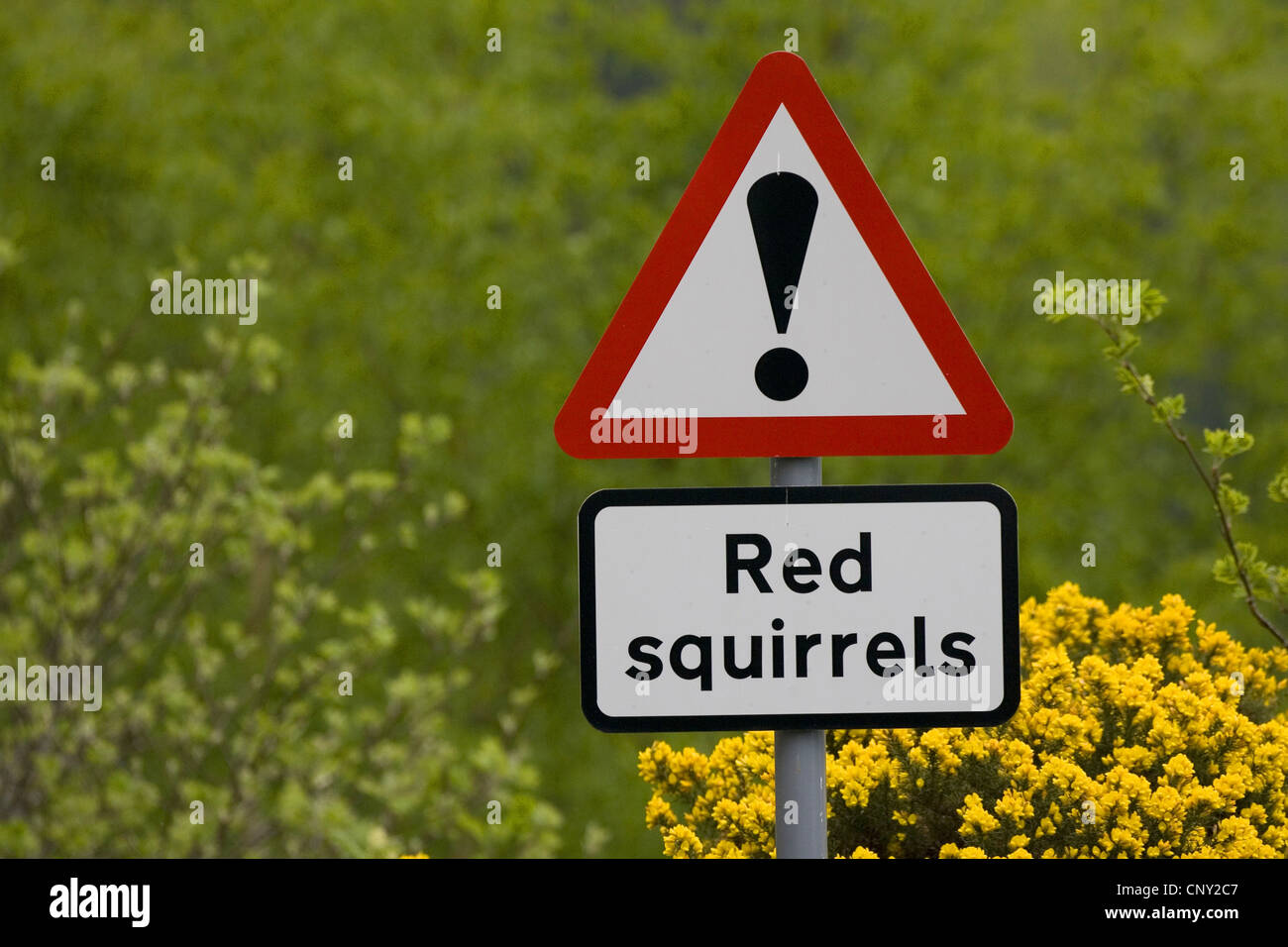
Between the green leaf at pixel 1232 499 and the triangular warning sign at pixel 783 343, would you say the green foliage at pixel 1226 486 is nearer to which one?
the green leaf at pixel 1232 499

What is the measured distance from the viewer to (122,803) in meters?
5.52

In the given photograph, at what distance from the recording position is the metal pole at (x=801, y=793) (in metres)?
1.92

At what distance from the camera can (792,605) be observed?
1.96 meters

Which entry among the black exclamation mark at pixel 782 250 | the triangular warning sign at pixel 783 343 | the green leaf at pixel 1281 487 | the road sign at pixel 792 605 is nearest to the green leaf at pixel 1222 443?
the green leaf at pixel 1281 487

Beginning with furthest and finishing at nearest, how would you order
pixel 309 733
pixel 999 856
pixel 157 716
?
1. pixel 309 733
2. pixel 157 716
3. pixel 999 856

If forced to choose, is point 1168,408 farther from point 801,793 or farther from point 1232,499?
point 801,793

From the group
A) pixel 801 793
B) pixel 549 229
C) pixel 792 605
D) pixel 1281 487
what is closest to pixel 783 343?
pixel 792 605

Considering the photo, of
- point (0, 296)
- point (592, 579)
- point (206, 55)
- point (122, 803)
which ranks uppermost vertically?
point (206, 55)

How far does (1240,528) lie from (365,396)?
5.95m

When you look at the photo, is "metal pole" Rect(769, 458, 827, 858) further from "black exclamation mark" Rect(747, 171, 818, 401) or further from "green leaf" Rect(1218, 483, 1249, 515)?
"green leaf" Rect(1218, 483, 1249, 515)

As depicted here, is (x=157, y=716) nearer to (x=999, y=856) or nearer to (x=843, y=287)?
(x=999, y=856)

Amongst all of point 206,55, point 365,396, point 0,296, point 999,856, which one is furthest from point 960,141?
point 999,856
